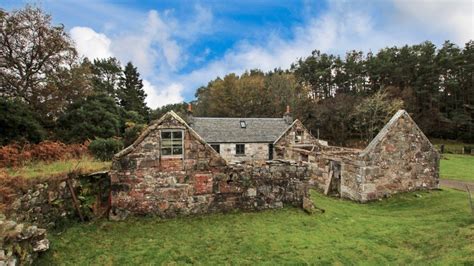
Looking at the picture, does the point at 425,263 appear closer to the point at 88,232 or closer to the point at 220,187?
the point at 220,187

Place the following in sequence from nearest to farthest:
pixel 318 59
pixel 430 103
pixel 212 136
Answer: pixel 212 136 → pixel 430 103 → pixel 318 59

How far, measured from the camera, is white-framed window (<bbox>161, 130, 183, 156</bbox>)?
10266 mm

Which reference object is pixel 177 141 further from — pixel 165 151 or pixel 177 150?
pixel 165 151

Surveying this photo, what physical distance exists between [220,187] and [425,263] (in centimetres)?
692

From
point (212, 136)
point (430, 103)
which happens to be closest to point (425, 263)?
point (212, 136)

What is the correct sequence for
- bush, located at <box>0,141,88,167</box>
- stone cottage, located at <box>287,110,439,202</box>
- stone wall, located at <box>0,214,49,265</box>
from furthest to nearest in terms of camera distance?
stone cottage, located at <box>287,110,439,202</box>, bush, located at <box>0,141,88,167</box>, stone wall, located at <box>0,214,49,265</box>

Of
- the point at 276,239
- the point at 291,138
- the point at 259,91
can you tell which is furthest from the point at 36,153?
the point at 259,91

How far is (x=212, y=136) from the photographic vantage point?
28266mm

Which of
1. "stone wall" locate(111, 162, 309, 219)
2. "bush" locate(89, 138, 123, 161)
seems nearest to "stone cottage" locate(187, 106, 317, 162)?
"bush" locate(89, 138, 123, 161)

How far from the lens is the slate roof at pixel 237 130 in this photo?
28422 mm

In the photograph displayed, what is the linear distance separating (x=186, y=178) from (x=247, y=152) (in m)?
18.6

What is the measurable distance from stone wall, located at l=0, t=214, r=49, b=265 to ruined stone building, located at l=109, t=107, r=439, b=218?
317 centimetres

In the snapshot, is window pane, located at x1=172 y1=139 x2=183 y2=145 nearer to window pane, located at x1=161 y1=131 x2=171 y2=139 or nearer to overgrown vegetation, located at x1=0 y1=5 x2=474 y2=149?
window pane, located at x1=161 y1=131 x2=171 y2=139

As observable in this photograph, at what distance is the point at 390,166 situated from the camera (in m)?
14.4
